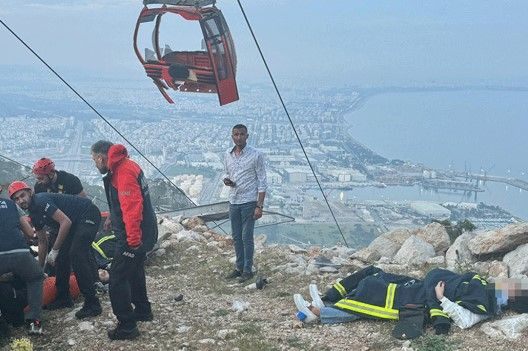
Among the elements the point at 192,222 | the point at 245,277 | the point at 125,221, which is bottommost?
the point at 192,222

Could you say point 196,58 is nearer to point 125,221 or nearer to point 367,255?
point 367,255

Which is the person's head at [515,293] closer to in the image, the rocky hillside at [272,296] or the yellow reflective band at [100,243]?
the rocky hillside at [272,296]

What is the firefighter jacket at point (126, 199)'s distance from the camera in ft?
15.7

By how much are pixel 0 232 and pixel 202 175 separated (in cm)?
775

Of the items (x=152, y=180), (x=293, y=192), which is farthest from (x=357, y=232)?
(x=152, y=180)

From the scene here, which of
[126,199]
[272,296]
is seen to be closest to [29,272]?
[126,199]

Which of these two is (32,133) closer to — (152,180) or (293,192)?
(152,180)

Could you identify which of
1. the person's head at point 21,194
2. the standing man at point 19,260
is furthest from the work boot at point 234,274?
the person's head at point 21,194

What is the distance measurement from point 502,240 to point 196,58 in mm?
5053

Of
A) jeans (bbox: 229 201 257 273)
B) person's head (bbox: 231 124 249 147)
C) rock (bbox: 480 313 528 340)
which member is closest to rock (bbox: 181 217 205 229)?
jeans (bbox: 229 201 257 273)

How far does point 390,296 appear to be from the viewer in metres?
5.32

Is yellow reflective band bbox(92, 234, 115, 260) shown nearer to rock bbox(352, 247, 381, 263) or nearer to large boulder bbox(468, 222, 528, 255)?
rock bbox(352, 247, 381, 263)

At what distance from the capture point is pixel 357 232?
13812mm

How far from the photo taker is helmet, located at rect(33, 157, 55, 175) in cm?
593
